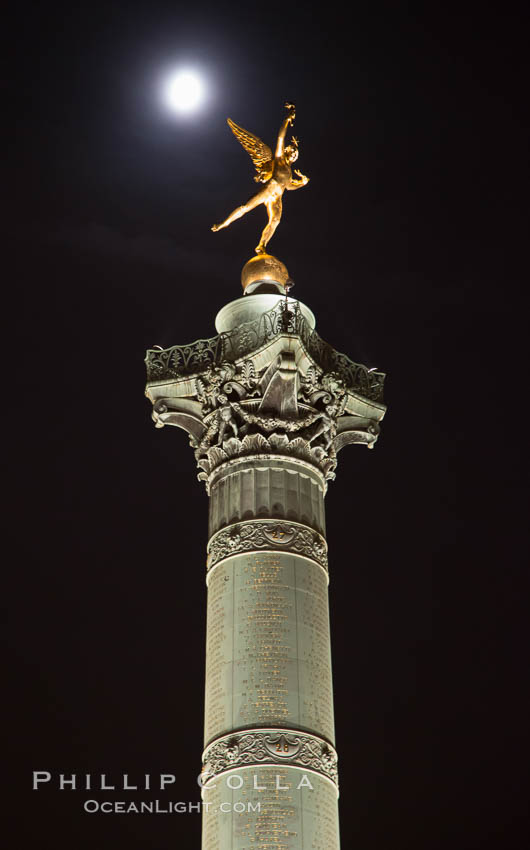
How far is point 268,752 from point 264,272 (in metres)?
11.7

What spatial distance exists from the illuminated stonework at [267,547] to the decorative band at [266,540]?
24 millimetres

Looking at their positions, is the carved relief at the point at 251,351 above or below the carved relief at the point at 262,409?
above

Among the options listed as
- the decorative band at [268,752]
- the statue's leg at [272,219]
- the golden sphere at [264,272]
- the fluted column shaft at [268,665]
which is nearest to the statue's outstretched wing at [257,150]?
the statue's leg at [272,219]

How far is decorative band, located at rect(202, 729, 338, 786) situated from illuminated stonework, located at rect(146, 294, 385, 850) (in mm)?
21

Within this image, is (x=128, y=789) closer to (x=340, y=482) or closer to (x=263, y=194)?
(x=340, y=482)

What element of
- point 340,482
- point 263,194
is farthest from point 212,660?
point 340,482

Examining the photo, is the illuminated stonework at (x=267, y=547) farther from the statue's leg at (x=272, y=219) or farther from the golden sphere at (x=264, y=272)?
the statue's leg at (x=272, y=219)

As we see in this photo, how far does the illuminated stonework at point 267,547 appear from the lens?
1950 centimetres

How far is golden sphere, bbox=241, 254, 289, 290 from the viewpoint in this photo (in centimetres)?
2667

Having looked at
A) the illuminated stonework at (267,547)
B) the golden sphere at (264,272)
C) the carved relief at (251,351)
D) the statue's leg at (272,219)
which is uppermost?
the statue's leg at (272,219)

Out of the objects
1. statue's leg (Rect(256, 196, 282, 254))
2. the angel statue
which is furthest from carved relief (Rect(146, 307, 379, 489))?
the angel statue

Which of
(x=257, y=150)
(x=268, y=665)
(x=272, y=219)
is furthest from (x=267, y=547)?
(x=257, y=150)

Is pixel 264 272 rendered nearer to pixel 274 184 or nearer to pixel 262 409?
pixel 274 184

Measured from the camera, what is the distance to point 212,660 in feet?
69.9
